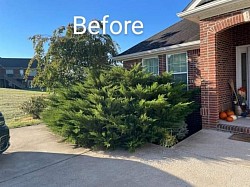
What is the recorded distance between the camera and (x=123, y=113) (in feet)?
18.9

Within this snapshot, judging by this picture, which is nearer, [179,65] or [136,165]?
[136,165]

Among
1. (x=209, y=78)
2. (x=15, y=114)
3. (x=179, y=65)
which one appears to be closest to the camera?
(x=209, y=78)

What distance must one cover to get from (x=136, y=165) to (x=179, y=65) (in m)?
5.47

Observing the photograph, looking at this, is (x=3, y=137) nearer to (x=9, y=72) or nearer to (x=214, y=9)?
(x=214, y=9)

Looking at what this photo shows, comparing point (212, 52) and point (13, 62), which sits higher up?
point (13, 62)

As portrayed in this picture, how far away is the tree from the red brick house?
Answer: 2.75m

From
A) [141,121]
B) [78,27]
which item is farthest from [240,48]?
[78,27]

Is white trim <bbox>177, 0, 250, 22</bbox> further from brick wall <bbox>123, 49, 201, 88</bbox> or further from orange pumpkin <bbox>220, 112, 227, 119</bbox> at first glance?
orange pumpkin <bbox>220, 112, 227, 119</bbox>

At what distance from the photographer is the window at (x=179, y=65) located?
8734 mm

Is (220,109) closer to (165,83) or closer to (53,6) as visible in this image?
(165,83)

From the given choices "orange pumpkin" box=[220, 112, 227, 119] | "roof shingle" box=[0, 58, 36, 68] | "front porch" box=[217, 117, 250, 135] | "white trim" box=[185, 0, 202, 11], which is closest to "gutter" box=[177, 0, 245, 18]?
"white trim" box=[185, 0, 202, 11]

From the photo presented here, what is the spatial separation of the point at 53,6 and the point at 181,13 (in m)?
A: 7.54

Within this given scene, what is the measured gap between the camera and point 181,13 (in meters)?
6.99

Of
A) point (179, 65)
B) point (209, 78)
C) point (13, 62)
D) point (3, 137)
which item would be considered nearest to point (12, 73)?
point (13, 62)
